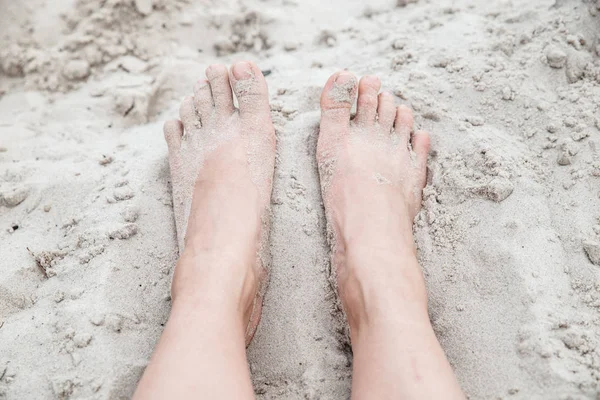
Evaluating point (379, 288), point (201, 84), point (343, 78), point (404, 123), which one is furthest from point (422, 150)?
point (201, 84)

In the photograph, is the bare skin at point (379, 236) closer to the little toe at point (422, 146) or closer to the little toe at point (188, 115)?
the little toe at point (422, 146)

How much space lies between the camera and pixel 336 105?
1.91m

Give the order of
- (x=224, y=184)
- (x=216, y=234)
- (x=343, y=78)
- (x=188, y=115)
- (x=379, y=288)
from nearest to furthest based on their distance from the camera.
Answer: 1. (x=379, y=288)
2. (x=216, y=234)
3. (x=224, y=184)
4. (x=343, y=78)
5. (x=188, y=115)

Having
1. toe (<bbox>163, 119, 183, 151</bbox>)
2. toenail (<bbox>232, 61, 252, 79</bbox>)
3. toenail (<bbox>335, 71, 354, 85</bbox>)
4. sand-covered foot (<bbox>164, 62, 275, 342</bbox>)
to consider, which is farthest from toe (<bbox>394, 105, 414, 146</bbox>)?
toe (<bbox>163, 119, 183, 151</bbox>)

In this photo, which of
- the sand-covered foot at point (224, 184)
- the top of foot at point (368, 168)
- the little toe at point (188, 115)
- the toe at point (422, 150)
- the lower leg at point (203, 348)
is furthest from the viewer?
the little toe at point (188, 115)

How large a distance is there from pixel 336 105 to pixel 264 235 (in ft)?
1.89

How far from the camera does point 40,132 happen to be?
2.08m

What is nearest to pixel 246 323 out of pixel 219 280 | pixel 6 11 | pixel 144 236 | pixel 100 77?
pixel 219 280

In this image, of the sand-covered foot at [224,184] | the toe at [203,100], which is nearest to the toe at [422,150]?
the sand-covered foot at [224,184]

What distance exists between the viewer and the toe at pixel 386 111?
197 centimetres

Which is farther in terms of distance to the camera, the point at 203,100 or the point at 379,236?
the point at 203,100

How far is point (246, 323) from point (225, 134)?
75 centimetres

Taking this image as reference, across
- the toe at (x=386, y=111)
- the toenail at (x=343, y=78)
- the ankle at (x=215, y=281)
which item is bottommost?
the ankle at (x=215, y=281)

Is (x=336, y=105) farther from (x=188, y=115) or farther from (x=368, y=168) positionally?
(x=188, y=115)
